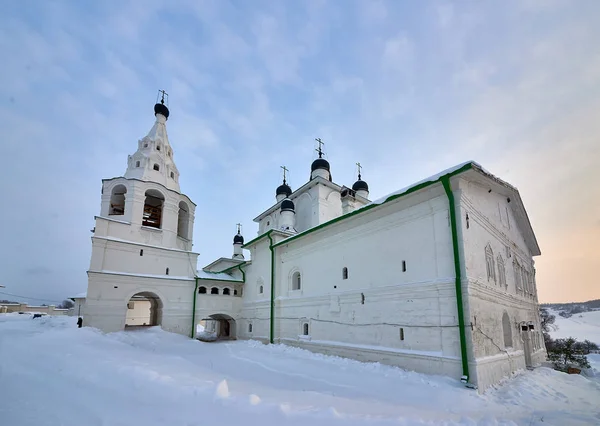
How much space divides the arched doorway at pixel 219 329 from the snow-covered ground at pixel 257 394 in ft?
24.8

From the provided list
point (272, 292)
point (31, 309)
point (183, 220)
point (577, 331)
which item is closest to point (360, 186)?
point (272, 292)

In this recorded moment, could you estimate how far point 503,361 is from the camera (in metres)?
9.23

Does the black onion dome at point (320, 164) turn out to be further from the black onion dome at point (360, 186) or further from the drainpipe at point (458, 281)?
the drainpipe at point (458, 281)

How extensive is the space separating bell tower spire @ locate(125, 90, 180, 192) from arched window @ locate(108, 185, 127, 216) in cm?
81

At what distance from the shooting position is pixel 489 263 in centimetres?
996

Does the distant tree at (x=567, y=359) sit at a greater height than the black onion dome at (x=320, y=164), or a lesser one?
lesser

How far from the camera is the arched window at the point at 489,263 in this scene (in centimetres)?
977

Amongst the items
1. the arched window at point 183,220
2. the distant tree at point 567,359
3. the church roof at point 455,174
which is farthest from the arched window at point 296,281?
the distant tree at point 567,359

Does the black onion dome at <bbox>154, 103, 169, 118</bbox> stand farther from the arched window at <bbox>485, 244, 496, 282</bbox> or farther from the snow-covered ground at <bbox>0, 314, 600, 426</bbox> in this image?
the arched window at <bbox>485, 244, 496, 282</bbox>

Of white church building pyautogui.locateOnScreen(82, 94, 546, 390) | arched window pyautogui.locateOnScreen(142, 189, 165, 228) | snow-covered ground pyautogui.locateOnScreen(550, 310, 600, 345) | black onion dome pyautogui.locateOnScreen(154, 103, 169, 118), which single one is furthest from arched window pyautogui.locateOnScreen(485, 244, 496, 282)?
snow-covered ground pyautogui.locateOnScreen(550, 310, 600, 345)

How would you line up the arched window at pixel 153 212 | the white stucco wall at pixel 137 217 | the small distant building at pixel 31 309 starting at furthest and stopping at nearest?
the small distant building at pixel 31 309, the arched window at pixel 153 212, the white stucco wall at pixel 137 217

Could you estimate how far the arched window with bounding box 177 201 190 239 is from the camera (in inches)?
746

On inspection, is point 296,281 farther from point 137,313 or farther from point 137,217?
point 137,313

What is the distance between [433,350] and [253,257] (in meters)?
11.8
